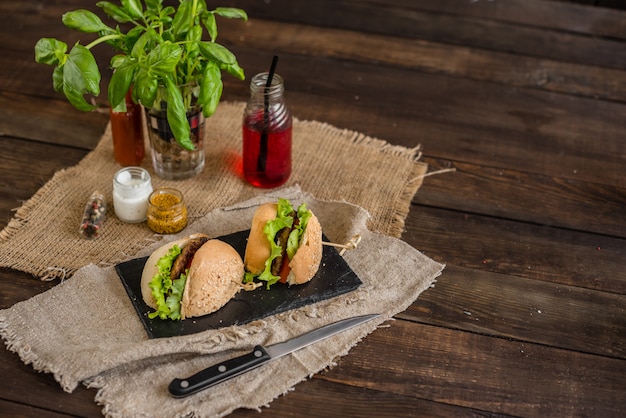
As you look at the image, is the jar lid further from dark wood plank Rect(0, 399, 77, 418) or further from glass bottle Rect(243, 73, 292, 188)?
dark wood plank Rect(0, 399, 77, 418)

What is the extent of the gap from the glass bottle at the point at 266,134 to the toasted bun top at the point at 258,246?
0.29 meters

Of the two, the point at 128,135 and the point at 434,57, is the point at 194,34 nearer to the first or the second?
the point at 128,135

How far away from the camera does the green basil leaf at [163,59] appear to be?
145 centimetres

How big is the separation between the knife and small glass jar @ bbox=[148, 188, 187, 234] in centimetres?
39

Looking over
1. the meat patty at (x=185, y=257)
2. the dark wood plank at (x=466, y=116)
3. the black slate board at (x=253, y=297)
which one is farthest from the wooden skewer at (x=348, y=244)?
the dark wood plank at (x=466, y=116)

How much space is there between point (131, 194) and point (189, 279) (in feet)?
1.14

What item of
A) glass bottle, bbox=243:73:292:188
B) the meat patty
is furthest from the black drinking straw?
the meat patty

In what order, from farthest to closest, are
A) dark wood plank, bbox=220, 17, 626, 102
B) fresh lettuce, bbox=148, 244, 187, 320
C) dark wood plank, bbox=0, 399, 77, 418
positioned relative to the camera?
1. dark wood plank, bbox=220, 17, 626, 102
2. fresh lettuce, bbox=148, 244, 187, 320
3. dark wood plank, bbox=0, 399, 77, 418

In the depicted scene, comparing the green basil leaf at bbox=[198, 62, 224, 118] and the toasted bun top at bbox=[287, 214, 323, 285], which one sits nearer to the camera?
the toasted bun top at bbox=[287, 214, 323, 285]

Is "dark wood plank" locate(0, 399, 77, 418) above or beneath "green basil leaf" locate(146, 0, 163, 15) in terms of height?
beneath

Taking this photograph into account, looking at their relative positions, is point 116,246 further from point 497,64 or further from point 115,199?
point 497,64

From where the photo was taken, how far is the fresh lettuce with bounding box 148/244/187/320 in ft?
4.44

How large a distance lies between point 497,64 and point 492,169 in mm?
530

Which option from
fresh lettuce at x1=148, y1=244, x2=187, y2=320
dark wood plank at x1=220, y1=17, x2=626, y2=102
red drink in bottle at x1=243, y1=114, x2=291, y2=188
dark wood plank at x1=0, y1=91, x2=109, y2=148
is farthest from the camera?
dark wood plank at x1=220, y1=17, x2=626, y2=102
